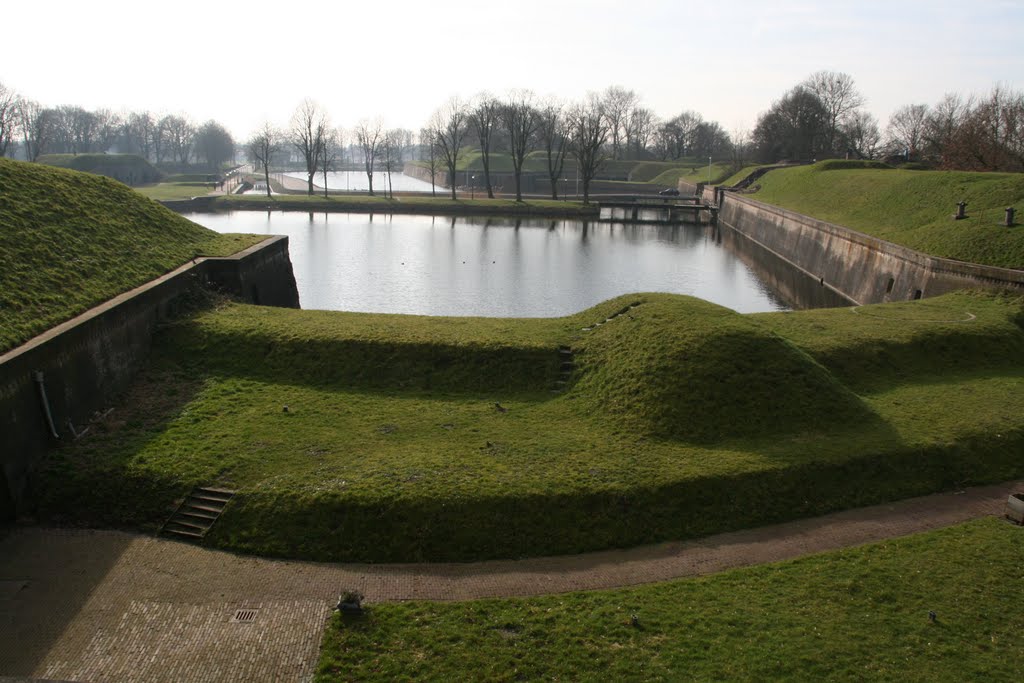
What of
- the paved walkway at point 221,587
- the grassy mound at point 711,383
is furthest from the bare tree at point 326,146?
the paved walkway at point 221,587

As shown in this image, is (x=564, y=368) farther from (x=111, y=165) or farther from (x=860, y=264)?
(x=111, y=165)

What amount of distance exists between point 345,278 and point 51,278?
23.4 meters

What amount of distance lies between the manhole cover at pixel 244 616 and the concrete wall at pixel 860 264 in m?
28.9

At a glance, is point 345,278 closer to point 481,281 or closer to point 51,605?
point 481,281

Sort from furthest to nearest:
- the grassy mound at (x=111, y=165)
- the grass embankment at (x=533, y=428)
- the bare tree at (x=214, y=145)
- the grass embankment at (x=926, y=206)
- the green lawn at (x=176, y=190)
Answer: the bare tree at (x=214, y=145) < the grassy mound at (x=111, y=165) < the green lawn at (x=176, y=190) < the grass embankment at (x=926, y=206) < the grass embankment at (x=533, y=428)

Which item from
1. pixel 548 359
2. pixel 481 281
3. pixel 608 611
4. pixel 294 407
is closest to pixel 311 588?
pixel 608 611

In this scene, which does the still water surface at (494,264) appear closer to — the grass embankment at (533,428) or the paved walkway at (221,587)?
the grass embankment at (533,428)

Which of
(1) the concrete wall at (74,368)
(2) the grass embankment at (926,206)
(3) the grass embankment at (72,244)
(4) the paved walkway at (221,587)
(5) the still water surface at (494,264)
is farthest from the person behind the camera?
(5) the still water surface at (494,264)

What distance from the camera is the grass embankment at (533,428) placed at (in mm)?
13391

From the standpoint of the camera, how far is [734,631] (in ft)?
34.4

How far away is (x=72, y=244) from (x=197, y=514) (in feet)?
38.8

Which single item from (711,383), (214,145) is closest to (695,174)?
(214,145)

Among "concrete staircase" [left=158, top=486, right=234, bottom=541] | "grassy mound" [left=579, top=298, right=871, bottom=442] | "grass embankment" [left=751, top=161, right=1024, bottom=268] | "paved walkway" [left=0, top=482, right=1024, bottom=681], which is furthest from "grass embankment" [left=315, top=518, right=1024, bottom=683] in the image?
"grass embankment" [left=751, top=161, right=1024, bottom=268]

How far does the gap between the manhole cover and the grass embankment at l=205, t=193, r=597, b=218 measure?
70526 mm
